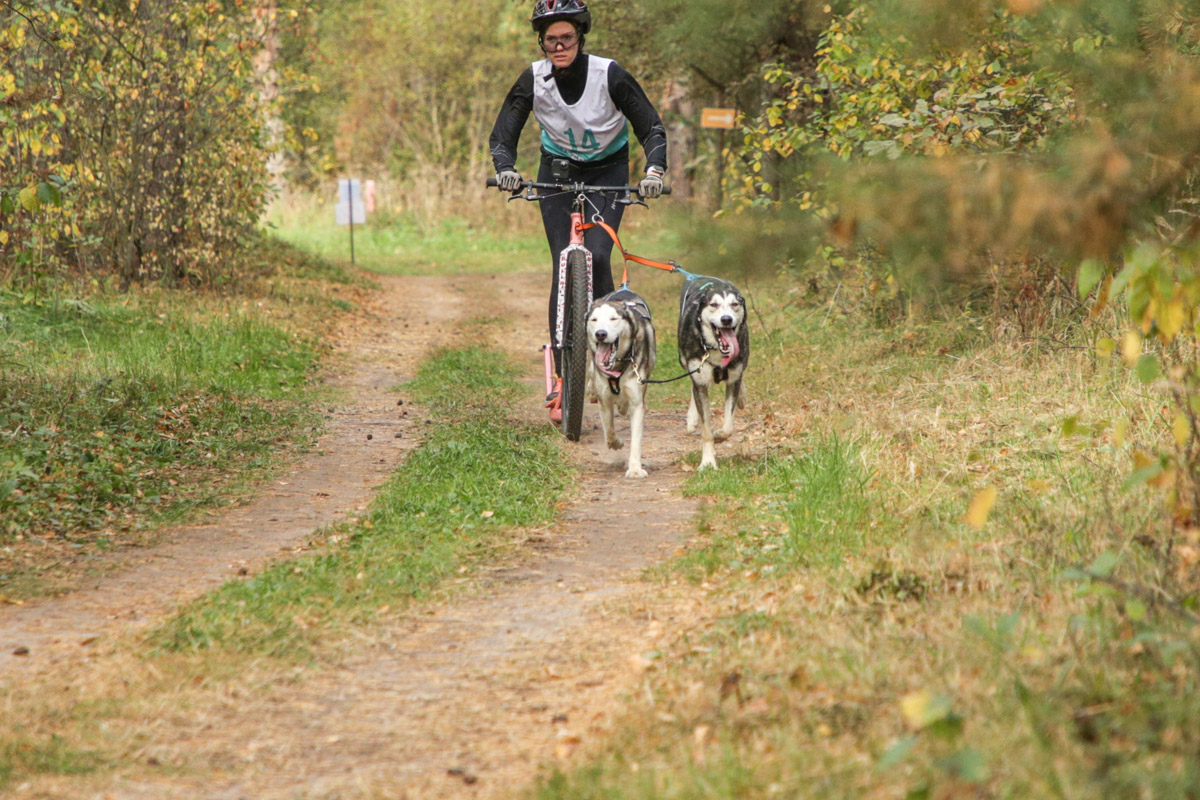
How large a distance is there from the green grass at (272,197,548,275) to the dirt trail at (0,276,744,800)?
610 inches

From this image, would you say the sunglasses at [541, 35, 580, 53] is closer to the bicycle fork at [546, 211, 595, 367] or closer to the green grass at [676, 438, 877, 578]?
the bicycle fork at [546, 211, 595, 367]

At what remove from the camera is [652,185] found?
6.86 m

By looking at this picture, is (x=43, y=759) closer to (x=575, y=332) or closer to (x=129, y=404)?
(x=575, y=332)

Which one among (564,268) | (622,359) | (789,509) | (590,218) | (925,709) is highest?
(590,218)

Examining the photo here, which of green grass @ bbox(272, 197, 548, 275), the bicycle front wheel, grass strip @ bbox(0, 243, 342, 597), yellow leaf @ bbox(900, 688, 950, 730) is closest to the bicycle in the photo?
the bicycle front wheel

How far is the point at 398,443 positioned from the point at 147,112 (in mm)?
6146

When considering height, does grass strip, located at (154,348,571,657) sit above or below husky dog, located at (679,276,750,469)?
below

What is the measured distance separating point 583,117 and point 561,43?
444 mm

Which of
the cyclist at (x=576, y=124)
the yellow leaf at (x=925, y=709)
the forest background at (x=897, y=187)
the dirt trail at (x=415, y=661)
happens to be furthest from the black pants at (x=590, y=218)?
the yellow leaf at (x=925, y=709)

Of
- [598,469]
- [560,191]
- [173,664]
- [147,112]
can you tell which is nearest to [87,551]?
[173,664]

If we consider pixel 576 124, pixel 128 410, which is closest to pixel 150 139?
pixel 128 410

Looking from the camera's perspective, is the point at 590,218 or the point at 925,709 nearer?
the point at 925,709

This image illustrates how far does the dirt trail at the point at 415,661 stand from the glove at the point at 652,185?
1.65m

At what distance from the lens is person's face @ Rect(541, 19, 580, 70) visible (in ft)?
A: 22.5
